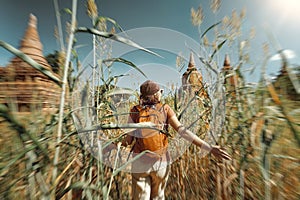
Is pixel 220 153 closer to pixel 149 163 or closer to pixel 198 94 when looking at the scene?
pixel 198 94

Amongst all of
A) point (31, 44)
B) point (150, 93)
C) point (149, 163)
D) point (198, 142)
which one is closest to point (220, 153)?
point (198, 142)

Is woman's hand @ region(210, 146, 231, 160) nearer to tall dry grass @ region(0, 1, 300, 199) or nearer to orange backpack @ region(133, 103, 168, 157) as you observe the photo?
tall dry grass @ region(0, 1, 300, 199)

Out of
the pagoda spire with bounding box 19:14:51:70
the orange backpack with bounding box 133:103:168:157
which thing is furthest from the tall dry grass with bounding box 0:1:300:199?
the pagoda spire with bounding box 19:14:51:70

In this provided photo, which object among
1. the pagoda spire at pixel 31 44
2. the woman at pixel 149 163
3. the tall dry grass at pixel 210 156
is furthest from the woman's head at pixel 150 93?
the pagoda spire at pixel 31 44

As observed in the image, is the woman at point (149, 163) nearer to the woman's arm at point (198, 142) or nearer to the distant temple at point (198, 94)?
the woman's arm at point (198, 142)

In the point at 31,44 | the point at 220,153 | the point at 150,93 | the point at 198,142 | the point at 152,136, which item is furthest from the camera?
the point at 31,44

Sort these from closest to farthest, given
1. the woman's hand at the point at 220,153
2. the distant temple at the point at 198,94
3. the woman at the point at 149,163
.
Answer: the woman's hand at the point at 220,153 < the distant temple at the point at 198,94 < the woman at the point at 149,163

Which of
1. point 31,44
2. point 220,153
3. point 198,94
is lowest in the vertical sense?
point 220,153

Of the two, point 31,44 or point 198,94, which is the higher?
point 31,44

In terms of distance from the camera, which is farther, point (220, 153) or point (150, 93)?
point (150, 93)

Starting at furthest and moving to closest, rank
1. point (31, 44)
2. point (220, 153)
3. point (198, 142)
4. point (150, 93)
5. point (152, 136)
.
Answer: point (31, 44) < point (150, 93) < point (152, 136) < point (198, 142) < point (220, 153)

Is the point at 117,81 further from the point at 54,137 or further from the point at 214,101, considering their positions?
the point at 54,137

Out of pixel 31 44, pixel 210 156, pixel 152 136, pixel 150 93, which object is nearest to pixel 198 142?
pixel 210 156

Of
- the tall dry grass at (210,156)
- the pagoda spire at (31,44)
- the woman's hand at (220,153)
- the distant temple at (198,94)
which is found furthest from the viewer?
the pagoda spire at (31,44)
